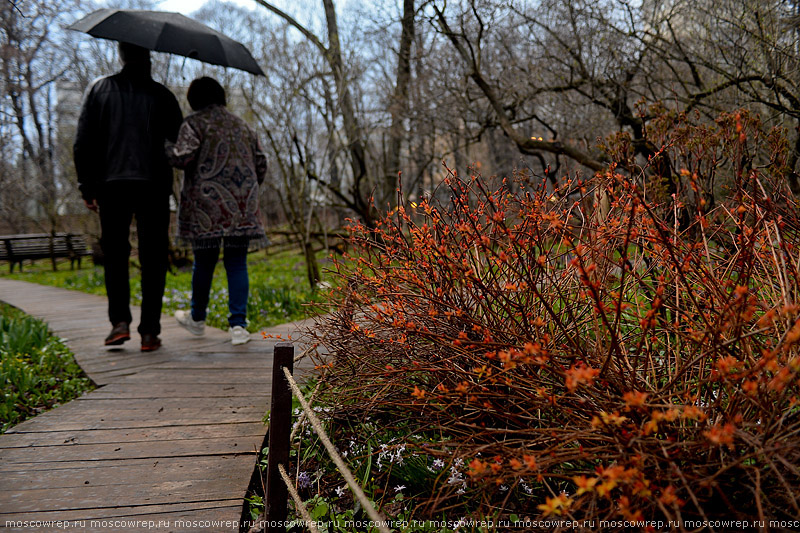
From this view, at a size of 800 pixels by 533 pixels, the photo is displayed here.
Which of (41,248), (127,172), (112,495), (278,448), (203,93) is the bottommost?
(112,495)

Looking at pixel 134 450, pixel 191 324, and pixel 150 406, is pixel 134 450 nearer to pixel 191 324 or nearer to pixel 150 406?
pixel 150 406

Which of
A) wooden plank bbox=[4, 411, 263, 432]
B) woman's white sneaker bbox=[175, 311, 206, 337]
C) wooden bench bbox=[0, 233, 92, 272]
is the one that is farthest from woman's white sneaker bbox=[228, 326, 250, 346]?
wooden bench bbox=[0, 233, 92, 272]

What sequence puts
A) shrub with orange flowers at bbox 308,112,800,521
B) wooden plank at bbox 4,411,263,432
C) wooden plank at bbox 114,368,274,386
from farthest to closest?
wooden plank at bbox 114,368,274,386 < wooden plank at bbox 4,411,263,432 < shrub with orange flowers at bbox 308,112,800,521

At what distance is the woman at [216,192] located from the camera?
360 cm

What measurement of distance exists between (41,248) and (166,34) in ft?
43.8

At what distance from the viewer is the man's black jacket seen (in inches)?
133

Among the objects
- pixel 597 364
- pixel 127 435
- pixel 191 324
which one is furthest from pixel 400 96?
pixel 597 364

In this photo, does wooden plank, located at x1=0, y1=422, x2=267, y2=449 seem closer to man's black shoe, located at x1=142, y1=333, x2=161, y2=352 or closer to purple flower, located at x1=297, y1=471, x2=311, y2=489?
purple flower, located at x1=297, y1=471, x2=311, y2=489

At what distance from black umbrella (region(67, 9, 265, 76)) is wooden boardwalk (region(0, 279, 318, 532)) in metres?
2.14

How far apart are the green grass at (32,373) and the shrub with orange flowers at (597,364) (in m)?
1.77

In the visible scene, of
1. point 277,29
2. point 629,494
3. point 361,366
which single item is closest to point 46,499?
point 361,366

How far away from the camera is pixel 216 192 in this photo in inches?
144

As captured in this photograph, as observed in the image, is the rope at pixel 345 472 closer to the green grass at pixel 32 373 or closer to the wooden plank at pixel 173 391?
the wooden plank at pixel 173 391

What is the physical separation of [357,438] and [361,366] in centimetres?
28
